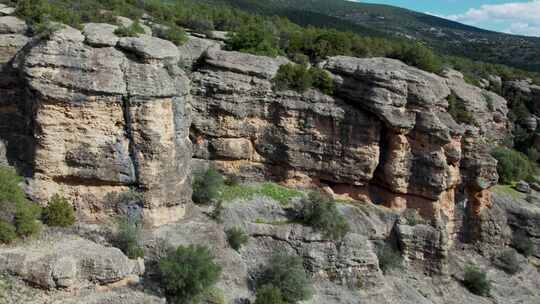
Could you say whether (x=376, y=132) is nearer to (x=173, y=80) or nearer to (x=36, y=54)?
(x=173, y=80)

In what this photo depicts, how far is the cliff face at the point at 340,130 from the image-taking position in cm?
2178

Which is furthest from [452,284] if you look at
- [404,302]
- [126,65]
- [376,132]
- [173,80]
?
[126,65]

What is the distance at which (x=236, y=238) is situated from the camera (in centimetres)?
1850

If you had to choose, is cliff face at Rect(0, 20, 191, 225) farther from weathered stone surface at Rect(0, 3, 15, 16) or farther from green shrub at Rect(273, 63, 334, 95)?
green shrub at Rect(273, 63, 334, 95)

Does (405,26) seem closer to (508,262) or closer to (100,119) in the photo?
(508,262)

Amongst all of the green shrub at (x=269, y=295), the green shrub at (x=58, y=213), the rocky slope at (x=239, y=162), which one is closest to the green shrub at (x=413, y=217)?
the rocky slope at (x=239, y=162)

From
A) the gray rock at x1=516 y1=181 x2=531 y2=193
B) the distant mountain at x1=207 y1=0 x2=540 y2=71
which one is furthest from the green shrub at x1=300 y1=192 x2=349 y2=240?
the distant mountain at x1=207 y1=0 x2=540 y2=71

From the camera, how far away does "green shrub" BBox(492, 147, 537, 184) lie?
31.4 metres

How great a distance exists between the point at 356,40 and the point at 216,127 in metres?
12.1

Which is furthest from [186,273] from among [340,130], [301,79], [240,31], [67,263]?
[240,31]

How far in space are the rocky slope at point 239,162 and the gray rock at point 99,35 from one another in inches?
3.0

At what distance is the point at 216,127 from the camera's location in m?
21.8

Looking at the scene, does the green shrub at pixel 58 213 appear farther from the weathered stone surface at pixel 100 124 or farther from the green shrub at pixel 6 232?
the green shrub at pixel 6 232

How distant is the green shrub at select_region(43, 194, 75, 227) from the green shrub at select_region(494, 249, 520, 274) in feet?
70.7
